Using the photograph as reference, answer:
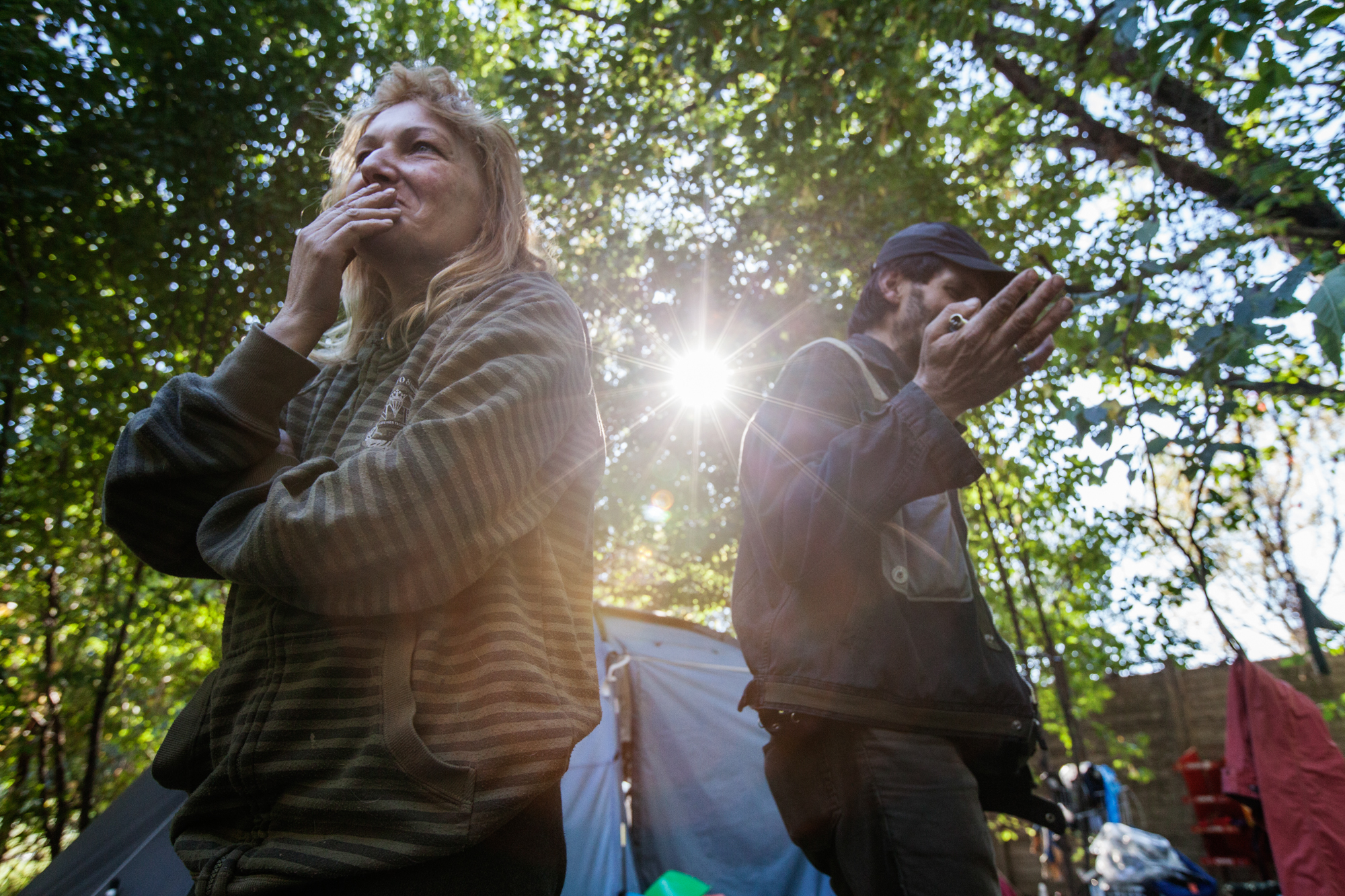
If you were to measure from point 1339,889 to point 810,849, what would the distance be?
90.1 inches

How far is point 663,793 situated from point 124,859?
2.55m

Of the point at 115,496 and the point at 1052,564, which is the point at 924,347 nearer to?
the point at 115,496

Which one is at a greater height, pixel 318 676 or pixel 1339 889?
pixel 318 676

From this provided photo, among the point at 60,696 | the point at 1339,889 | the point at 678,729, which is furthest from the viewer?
the point at 60,696

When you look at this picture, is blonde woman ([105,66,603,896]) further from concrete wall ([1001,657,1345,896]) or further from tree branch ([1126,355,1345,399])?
concrete wall ([1001,657,1345,896])

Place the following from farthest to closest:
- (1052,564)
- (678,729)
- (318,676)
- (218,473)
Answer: (1052,564)
(678,729)
(218,473)
(318,676)

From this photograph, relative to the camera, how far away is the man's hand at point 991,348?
1.39 m

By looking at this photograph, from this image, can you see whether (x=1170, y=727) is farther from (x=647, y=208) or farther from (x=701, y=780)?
(x=647, y=208)

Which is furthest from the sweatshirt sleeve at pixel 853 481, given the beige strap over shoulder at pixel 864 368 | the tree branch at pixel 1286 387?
the tree branch at pixel 1286 387

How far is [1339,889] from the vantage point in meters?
2.46

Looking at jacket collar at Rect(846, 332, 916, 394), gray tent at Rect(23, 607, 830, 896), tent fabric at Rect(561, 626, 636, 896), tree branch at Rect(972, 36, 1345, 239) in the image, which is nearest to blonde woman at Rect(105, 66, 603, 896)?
jacket collar at Rect(846, 332, 916, 394)

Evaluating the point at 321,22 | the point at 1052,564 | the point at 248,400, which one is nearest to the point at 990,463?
→ the point at 1052,564

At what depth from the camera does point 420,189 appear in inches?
48.7

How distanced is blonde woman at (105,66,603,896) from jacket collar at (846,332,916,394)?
0.98 metres
